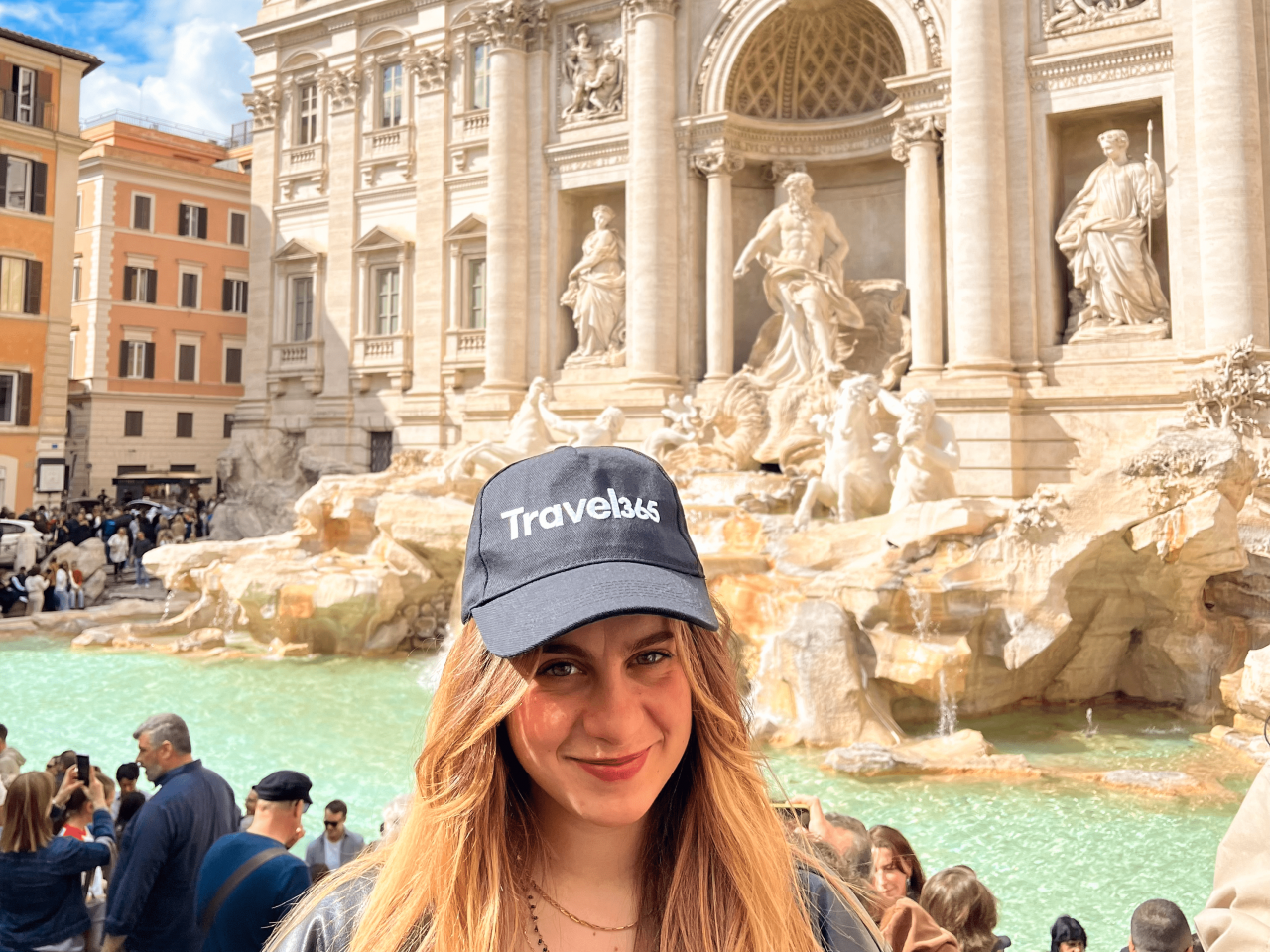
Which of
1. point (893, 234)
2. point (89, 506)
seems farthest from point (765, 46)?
point (89, 506)

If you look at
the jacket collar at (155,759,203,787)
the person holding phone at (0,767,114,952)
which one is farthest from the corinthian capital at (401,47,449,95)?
the person holding phone at (0,767,114,952)

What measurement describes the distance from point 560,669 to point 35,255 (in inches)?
1015

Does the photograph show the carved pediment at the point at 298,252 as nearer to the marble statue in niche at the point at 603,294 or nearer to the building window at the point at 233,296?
the marble statue in niche at the point at 603,294

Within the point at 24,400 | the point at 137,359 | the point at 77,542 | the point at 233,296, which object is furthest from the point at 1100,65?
the point at 137,359

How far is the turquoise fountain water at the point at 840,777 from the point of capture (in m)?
5.66

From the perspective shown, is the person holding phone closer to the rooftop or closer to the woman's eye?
the woman's eye

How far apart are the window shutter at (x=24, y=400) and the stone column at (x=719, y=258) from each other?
612 inches

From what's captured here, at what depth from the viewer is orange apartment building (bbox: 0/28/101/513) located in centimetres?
2220

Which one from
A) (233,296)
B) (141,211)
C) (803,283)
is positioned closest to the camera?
(803,283)

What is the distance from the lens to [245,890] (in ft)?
8.89

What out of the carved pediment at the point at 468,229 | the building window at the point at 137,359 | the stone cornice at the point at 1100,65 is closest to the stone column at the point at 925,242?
the stone cornice at the point at 1100,65

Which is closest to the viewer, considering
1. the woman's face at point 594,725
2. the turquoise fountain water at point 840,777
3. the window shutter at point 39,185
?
the woman's face at point 594,725

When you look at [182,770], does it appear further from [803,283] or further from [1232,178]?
[1232,178]

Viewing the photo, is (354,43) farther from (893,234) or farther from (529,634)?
(529,634)
